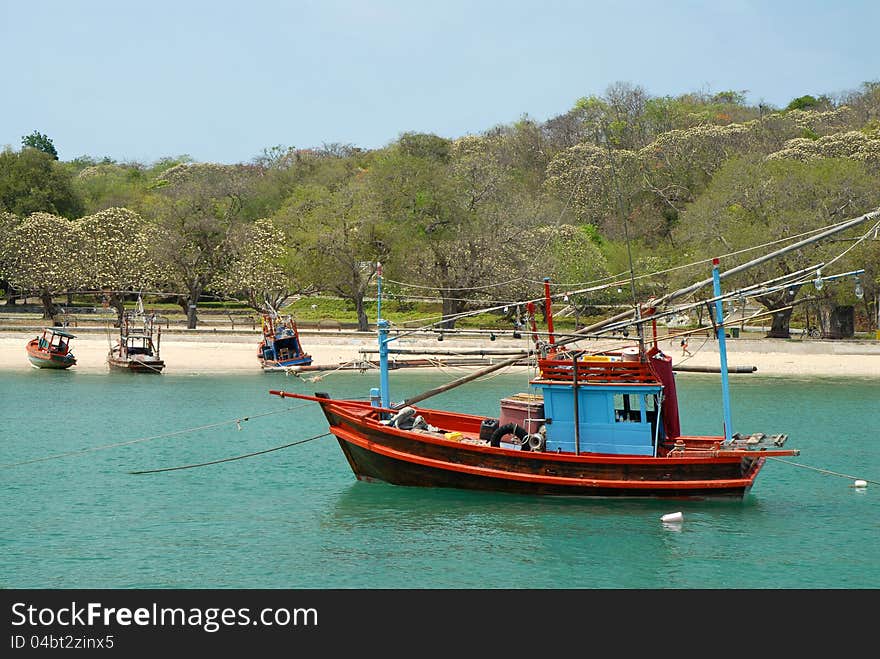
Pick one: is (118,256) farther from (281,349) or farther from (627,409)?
(627,409)

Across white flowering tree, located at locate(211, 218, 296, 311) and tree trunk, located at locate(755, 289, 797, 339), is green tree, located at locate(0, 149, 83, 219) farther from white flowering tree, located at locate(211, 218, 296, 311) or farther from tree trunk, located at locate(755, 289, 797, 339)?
tree trunk, located at locate(755, 289, 797, 339)

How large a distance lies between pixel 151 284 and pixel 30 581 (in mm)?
56835

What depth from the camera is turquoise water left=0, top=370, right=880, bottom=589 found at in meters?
19.2

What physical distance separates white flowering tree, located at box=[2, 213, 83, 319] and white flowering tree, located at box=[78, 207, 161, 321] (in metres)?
0.85

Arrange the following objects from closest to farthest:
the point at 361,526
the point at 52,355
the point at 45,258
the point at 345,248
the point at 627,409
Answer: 1. the point at 361,526
2. the point at 627,409
3. the point at 52,355
4. the point at 345,248
5. the point at 45,258

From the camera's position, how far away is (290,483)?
2755cm

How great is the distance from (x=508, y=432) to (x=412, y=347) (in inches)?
1336

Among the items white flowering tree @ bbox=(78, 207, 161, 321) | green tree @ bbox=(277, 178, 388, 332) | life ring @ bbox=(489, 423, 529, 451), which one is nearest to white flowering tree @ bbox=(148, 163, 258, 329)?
white flowering tree @ bbox=(78, 207, 161, 321)

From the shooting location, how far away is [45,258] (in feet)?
246

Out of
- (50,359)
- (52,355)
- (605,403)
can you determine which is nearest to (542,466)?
(605,403)

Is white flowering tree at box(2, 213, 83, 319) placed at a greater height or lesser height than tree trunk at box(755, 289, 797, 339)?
greater

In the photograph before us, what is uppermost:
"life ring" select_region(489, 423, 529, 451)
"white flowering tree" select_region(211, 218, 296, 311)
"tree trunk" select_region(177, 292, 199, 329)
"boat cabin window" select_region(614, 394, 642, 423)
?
"white flowering tree" select_region(211, 218, 296, 311)
